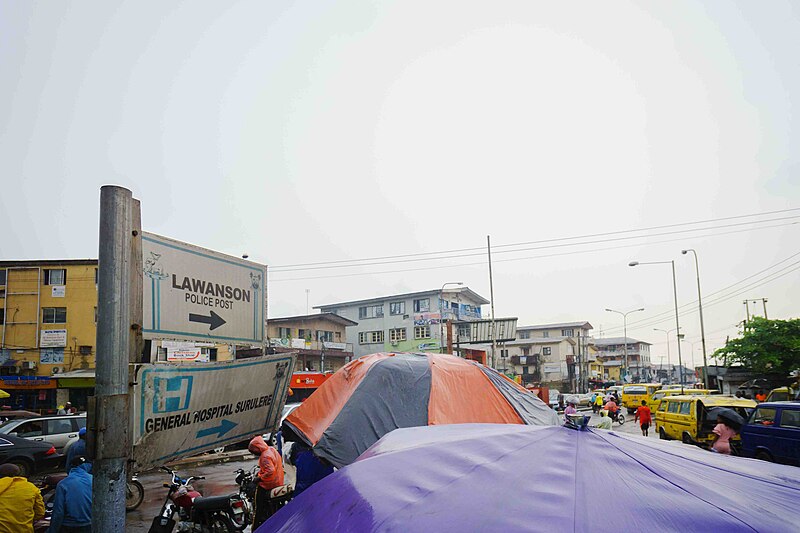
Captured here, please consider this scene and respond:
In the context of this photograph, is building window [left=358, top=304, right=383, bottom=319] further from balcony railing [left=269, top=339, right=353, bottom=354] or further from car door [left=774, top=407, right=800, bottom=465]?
car door [left=774, top=407, right=800, bottom=465]

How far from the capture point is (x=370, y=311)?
6278 cm

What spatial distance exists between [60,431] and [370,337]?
4532 centimetres

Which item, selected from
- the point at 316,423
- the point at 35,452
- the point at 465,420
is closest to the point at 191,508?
the point at 316,423

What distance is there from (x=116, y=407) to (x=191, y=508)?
6.10m

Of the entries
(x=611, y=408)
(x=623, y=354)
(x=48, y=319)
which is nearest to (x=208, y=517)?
(x=611, y=408)

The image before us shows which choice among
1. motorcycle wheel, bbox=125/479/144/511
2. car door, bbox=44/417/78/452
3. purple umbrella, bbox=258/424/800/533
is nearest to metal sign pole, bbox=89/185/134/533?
purple umbrella, bbox=258/424/800/533

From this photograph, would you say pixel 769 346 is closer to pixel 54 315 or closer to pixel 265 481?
pixel 265 481

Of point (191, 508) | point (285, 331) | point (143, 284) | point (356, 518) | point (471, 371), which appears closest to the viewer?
point (356, 518)

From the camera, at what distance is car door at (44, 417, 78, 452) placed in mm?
16844

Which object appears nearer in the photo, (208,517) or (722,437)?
(208,517)

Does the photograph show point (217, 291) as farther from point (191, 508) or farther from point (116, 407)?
point (191, 508)

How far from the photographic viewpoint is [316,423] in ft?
24.6

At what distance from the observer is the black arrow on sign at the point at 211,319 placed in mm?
3545

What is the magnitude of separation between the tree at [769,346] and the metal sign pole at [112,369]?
38.0m
